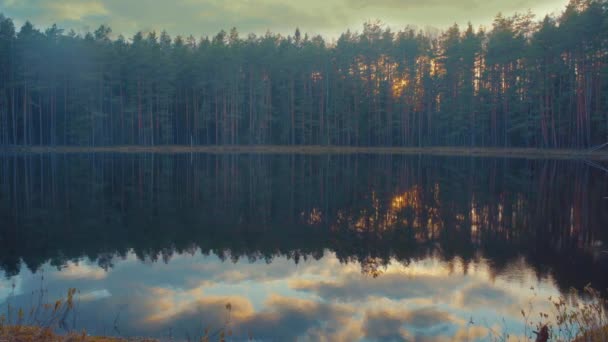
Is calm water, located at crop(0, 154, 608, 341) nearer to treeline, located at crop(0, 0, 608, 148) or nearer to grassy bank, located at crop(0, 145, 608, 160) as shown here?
grassy bank, located at crop(0, 145, 608, 160)

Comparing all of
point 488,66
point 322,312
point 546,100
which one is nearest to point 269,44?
point 488,66

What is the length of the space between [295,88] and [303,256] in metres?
58.5

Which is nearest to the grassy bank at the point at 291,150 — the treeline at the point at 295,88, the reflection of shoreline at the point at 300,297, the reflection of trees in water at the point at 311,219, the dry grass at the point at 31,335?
the treeline at the point at 295,88

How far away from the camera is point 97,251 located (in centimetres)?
1184

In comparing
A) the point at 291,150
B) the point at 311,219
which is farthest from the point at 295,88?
the point at 311,219

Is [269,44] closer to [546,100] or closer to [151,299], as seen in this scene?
[546,100]

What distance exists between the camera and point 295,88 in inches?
2694

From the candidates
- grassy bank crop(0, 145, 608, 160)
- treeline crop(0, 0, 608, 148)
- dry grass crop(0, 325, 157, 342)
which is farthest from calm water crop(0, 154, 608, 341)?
treeline crop(0, 0, 608, 148)

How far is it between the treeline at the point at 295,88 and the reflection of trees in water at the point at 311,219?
30684 millimetres

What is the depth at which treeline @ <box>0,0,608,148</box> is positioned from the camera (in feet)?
184

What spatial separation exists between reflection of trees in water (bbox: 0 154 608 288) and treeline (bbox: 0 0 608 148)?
30.7 metres

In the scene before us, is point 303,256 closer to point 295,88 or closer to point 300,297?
point 300,297

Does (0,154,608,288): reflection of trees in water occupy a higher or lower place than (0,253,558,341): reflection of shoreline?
higher

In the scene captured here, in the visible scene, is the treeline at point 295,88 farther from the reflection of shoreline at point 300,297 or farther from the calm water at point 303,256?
the reflection of shoreline at point 300,297
